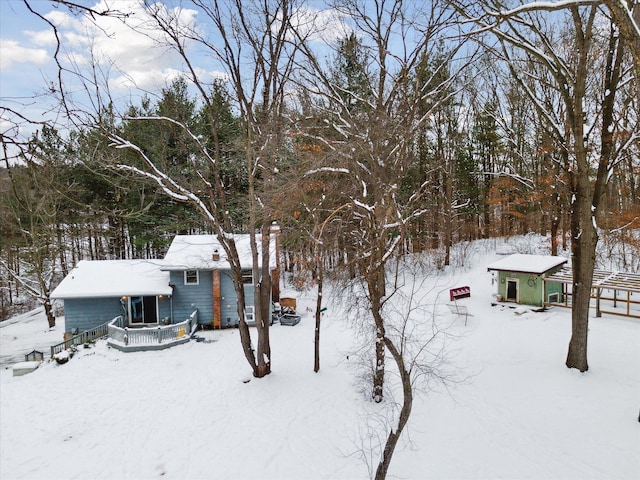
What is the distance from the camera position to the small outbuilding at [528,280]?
52.7 feet

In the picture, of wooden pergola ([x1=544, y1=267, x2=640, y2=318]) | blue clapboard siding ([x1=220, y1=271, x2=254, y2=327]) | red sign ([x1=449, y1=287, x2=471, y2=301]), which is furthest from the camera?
blue clapboard siding ([x1=220, y1=271, x2=254, y2=327])

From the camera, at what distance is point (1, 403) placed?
1095 cm

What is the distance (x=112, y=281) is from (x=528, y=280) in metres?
18.3

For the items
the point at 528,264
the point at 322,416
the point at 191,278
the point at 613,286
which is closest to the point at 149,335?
the point at 191,278

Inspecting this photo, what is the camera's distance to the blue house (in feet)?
57.3

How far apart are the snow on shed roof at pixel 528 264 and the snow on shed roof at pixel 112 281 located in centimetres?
1482

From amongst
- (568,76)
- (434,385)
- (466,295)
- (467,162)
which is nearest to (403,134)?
(568,76)

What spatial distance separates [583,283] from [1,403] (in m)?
15.9

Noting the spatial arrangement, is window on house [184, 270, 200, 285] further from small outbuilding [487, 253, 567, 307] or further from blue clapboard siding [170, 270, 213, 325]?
small outbuilding [487, 253, 567, 307]

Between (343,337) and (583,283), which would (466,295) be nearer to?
(343,337)

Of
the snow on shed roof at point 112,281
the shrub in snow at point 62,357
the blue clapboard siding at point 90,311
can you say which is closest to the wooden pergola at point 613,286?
the snow on shed roof at point 112,281

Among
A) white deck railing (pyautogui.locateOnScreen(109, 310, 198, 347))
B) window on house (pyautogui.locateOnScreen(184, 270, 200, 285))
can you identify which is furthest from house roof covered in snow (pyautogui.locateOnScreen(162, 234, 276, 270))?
white deck railing (pyautogui.locateOnScreen(109, 310, 198, 347))

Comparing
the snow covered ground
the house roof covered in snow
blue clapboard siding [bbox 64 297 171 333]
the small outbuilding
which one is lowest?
the snow covered ground

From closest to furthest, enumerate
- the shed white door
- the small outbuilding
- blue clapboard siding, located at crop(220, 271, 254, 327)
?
1. the small outbuilding
2. the shed white door
3. blue clapboard siding, located at crop(220, 271, 254, 327)
